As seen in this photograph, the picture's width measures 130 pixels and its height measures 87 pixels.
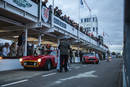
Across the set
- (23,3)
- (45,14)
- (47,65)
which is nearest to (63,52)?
(47,65)

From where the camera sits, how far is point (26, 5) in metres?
11.1

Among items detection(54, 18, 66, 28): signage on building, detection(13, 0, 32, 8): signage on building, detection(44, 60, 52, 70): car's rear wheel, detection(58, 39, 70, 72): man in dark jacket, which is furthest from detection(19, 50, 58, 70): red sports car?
detection(54, 18, 66, 28): signage on building

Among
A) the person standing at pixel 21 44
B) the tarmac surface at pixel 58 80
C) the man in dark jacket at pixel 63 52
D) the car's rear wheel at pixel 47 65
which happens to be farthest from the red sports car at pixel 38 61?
the person standing at pixel 21 44

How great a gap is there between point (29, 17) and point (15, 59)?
329cm

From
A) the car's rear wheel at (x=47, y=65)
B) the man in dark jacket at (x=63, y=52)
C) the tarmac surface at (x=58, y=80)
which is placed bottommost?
the tarmac surface at (x=58, y=80)

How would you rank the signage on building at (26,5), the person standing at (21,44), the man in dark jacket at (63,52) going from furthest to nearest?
the person standing at (21,44), the signage on building at (26,5), the man in dark jacket at (63,52)

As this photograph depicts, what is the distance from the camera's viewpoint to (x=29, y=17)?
37.9 feet

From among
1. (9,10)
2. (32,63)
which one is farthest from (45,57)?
A: (9,10)

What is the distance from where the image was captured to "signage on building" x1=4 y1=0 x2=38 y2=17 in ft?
32.6

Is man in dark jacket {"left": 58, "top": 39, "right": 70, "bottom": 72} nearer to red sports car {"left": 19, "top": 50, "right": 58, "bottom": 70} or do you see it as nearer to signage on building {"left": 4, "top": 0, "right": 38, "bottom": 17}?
red sports car {"left": 19, "top": 50, "right": 58, "bottom": 70}

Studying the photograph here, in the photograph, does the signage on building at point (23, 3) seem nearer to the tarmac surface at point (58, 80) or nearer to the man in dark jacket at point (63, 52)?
the man in dark jacket at point (63, 52)

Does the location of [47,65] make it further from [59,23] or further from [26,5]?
[59,23]

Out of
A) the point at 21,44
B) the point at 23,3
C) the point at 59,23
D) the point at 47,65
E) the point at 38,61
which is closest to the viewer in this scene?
the point at 38,61

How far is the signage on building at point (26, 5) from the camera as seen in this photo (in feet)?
32.6
